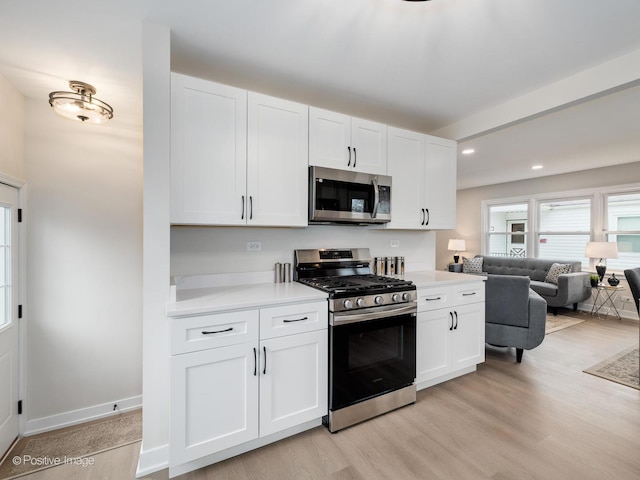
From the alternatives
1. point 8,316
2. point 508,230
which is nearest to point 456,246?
point 508,230

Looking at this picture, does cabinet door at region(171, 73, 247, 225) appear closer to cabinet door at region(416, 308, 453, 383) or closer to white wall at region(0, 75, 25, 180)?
white wall at region(0, 75, 25, 180)

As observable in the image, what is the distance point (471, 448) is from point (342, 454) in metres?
0.83

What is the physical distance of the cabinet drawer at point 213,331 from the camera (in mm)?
1674

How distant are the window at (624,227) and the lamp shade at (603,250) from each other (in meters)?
0.36

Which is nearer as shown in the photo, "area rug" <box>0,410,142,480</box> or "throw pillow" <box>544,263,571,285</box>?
"area rug" <box>0,410,142,480</box>

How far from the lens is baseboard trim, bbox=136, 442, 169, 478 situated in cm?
176

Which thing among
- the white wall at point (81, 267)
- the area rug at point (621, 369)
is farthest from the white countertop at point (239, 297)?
the area rug at point (621, 369)

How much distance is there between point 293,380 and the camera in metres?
2.00

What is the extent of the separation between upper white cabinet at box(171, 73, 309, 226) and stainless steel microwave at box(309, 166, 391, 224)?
4.1 inches

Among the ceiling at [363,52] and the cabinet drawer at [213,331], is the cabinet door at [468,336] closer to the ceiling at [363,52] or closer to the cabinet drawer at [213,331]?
the ceiling at [363,52]

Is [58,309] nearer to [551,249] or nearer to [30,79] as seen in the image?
[30,79]

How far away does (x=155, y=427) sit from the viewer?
181 centimetres

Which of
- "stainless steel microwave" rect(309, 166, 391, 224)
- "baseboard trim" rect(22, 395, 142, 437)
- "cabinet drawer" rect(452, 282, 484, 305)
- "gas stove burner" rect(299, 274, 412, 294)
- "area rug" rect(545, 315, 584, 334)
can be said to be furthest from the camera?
"area rug" rect(545, 315, 584, 334)

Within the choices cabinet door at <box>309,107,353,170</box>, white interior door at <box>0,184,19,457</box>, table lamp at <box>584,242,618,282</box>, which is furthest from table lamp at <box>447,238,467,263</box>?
white interior door at <box>0,184,19,457</box>
